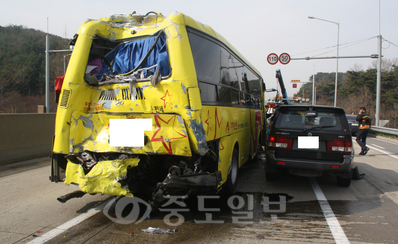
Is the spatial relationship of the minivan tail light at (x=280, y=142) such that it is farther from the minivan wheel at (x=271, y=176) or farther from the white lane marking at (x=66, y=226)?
the white lane marking at (x=66, y=226)

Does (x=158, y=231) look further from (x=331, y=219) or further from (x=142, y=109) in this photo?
(x=331, y=219)

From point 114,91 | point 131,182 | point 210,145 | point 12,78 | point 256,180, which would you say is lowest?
point 256,180

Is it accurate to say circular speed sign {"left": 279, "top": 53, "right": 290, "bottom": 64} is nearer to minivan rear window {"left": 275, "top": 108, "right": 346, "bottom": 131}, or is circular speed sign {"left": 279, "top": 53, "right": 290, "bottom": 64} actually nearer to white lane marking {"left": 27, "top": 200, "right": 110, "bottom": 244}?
minivan rear window {"left": 275, "top": 108, "right": 346, "bottom": 131}

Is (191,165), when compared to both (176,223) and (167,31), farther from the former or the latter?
(167,31)

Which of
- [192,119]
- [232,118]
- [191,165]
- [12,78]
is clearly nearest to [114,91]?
[192,119]

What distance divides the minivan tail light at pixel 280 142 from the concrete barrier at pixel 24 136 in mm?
7330

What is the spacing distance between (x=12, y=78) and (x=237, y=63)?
31.3 metres

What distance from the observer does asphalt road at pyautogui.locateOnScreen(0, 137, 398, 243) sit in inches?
148

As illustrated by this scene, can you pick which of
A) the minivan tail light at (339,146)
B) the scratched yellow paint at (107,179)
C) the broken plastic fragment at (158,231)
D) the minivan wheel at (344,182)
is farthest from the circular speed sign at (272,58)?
the broken plastic fragment at (158,231)

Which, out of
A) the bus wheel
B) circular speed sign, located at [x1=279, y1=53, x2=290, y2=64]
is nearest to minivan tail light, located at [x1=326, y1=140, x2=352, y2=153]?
the bus wheel

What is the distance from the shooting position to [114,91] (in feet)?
14.3

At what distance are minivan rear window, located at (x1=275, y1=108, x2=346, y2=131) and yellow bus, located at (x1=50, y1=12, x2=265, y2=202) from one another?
1.90 metres

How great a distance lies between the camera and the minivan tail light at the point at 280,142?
602cm

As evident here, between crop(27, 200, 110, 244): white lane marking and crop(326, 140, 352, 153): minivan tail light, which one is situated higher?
crop(326, 140, 352, 153): minivan tail light
